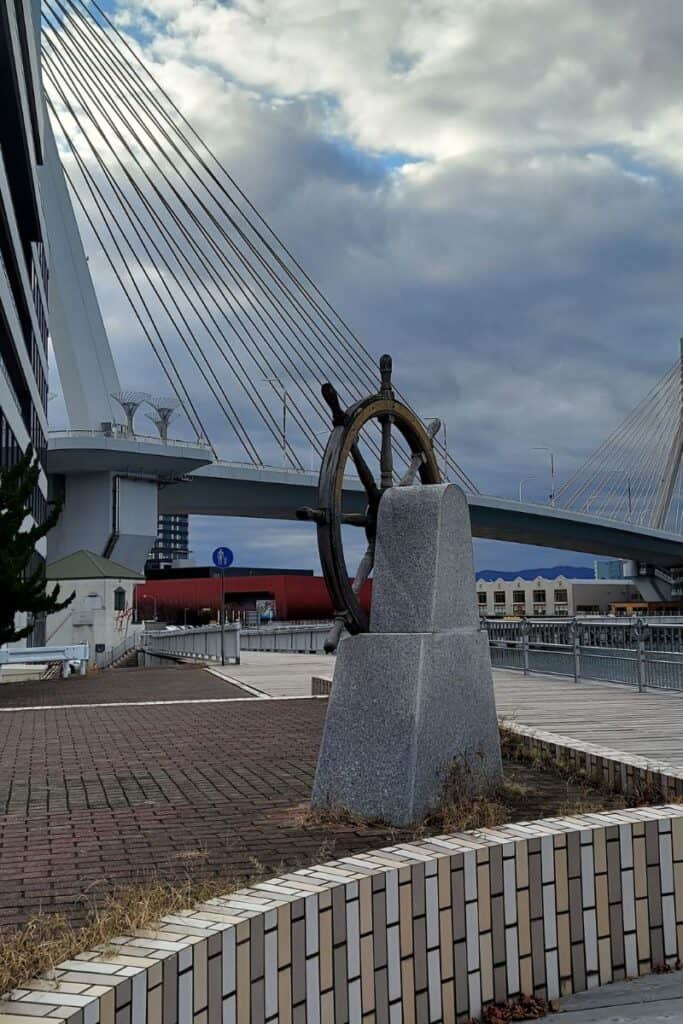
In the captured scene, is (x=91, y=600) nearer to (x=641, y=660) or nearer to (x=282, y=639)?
(x=282, y=639)

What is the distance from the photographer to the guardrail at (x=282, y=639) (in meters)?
41.8

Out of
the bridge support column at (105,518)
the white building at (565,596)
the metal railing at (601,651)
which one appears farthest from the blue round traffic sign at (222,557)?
the white building at (565,596)

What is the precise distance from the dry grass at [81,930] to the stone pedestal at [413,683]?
1782 mm

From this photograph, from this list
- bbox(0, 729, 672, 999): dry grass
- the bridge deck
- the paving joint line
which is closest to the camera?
bbox(0, 729, 672, 999): dry grass

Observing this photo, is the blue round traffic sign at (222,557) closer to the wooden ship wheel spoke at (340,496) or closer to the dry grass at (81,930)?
the wooden ship wheel spoke at (340,496)

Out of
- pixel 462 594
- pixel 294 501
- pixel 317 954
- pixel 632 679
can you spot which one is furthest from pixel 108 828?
pixel 294 501

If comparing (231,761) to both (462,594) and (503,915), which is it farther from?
(503,915)

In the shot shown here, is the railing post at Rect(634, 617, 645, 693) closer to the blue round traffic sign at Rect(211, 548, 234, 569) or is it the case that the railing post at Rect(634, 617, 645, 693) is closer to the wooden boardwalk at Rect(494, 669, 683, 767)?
the wooden boardwalk at Rect(494, 669, 683, 767)

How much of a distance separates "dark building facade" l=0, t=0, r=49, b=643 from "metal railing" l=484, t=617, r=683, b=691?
14.9 metres

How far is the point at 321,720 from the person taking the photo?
482 inches

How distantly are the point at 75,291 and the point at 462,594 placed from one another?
3488cm

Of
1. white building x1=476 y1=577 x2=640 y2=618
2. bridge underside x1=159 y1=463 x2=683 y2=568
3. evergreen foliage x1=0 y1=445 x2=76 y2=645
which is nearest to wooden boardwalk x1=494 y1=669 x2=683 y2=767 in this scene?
evergreen foliage x1=0 y1=445 x2=76 y2=645

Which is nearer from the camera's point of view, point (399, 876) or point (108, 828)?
point (399, 876)

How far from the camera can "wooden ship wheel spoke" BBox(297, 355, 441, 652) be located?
634cm
